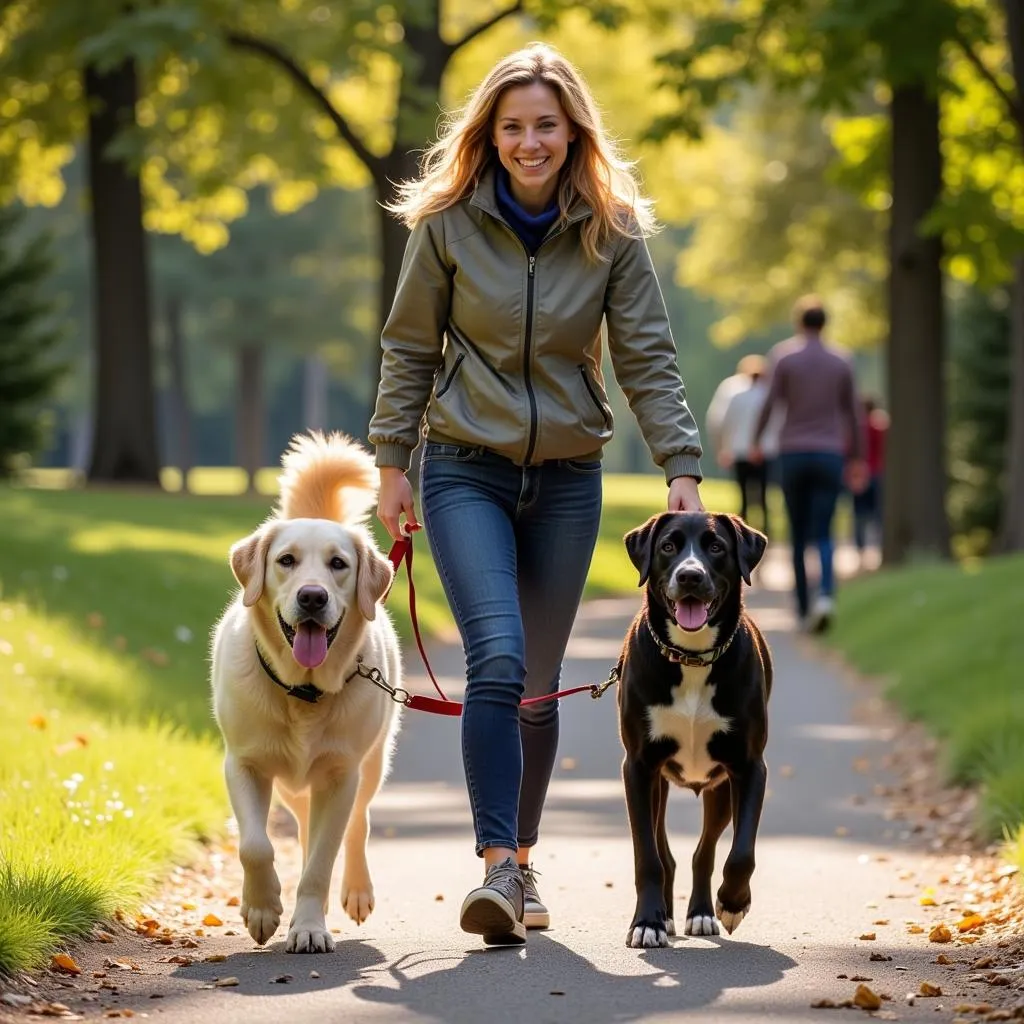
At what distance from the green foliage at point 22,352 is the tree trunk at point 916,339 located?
13939 mm

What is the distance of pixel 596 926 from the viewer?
596cm

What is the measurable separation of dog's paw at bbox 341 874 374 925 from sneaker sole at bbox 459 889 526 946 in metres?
0.75

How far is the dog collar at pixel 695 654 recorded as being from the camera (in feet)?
18.3

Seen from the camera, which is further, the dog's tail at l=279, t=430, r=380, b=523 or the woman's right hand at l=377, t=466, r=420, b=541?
the dog's tail at l=279, t=430, r=380, b=523

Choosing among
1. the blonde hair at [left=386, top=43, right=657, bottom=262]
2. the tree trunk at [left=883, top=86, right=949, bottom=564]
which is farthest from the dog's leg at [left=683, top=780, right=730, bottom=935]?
the tree trunk at [left=883, top=86, right=949, bottom=564]

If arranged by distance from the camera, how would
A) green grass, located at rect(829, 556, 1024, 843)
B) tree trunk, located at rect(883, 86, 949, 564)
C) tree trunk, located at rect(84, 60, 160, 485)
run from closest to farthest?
green grass, located at rect(829, 556, 1024, 843)
tree trunk, located at rect(883, 86, 949, 564)
tree trunk, located at rect(84, 60, 160, 485)

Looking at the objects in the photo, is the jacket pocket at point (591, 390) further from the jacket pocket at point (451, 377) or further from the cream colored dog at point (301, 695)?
the cream colored dog at point (301, 695)

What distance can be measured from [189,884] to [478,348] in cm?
234

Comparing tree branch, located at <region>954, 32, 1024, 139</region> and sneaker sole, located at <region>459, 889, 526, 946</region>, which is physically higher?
tree branch, located at <region>954, 32, 1024, 139</region>

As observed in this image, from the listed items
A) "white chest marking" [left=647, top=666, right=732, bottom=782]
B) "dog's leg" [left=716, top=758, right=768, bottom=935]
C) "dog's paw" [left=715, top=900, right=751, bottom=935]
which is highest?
"white chest marking" [left=647, top=666, right=732, bottom=782]

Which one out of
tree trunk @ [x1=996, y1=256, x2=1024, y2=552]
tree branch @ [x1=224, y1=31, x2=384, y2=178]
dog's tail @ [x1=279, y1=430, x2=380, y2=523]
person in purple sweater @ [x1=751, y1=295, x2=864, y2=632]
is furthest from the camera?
tree branch @ [x1=224, y1=31, x2=384, y2=178]

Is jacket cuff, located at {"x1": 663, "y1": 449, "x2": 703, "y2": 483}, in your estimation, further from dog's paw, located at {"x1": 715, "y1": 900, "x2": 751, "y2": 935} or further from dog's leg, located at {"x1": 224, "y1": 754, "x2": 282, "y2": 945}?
dog's paw, located at {"x1": 715, "y1": 900, "x2": 751, "y2": 935}

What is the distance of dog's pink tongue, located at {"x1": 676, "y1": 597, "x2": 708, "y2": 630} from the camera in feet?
18.0

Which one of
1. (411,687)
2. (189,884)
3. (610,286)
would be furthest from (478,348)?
(411,687)
